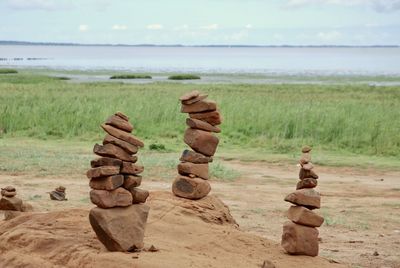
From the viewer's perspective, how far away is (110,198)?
7.74 metres

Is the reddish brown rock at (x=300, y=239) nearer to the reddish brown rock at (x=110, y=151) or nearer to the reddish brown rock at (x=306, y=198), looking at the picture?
the reddish brown rock at (x=306, y=198)

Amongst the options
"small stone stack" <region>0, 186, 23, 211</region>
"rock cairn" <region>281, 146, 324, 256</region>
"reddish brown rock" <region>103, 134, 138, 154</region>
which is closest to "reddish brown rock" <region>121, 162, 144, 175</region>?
"reddish brown rock" <region>103, 134, 138, 154</region>

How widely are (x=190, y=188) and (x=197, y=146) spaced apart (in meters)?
0.54

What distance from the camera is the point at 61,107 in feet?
89.0

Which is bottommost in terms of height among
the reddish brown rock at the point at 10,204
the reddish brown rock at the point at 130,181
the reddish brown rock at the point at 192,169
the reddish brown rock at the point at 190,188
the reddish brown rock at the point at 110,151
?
the reddish brown rock at the point at 10,204

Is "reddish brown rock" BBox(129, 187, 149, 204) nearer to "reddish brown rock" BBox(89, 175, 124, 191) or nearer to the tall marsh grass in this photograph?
"reddish brown rock" BBox(89, 175, 124, 191)

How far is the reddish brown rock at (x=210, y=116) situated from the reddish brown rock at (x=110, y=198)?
8.86 feet

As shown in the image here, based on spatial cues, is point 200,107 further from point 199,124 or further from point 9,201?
point 9,201

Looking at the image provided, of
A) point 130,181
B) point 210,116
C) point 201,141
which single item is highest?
point 210,116

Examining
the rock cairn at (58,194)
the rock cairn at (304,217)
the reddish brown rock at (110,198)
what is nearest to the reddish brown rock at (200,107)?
the rock cairn at (304,217)

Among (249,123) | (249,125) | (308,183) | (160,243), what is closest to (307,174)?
(308,183)

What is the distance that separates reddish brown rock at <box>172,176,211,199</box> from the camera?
10195mm

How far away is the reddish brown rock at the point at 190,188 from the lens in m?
10.2

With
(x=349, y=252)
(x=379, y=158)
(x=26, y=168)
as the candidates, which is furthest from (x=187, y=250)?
(x=379, y=158)
